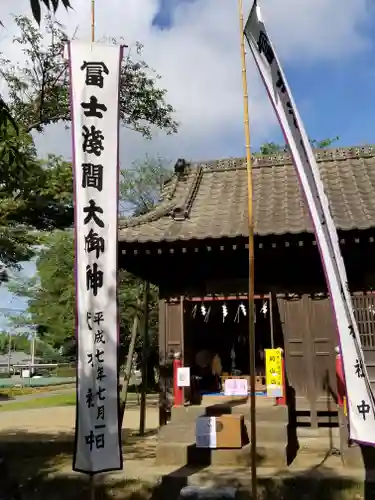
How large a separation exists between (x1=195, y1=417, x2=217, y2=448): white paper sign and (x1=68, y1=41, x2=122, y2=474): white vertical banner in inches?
147

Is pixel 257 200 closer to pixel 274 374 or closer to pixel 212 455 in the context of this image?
pixel 274 374

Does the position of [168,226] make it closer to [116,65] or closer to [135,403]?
[116,65]

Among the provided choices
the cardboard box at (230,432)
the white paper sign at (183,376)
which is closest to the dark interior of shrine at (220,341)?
the white paper sign at (183,376)

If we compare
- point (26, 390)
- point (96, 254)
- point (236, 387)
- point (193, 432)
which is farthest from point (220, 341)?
point (26, 390)

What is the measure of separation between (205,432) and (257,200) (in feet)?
16.4

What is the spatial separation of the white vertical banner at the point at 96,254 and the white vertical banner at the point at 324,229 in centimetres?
160

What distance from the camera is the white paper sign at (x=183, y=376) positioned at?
909 centimetres

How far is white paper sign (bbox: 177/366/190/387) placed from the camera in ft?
29.8

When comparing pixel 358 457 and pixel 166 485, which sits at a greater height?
pixel 358 457

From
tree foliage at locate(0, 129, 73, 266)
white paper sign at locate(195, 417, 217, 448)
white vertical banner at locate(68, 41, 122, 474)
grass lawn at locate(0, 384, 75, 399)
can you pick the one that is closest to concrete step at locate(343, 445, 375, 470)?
white paper sign at locate(195, 417, 217, 448)

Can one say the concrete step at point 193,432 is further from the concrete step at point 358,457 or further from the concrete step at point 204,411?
the concrete step at point 358,457

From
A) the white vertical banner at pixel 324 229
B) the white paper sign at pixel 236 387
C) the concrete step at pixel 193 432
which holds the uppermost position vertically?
the white vertical banner at pixel 324 229

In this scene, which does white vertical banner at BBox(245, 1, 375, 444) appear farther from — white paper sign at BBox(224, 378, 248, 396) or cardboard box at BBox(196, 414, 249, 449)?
white paper sign at BBox(224, 378, 248, 396)

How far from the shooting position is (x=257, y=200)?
11.1m
